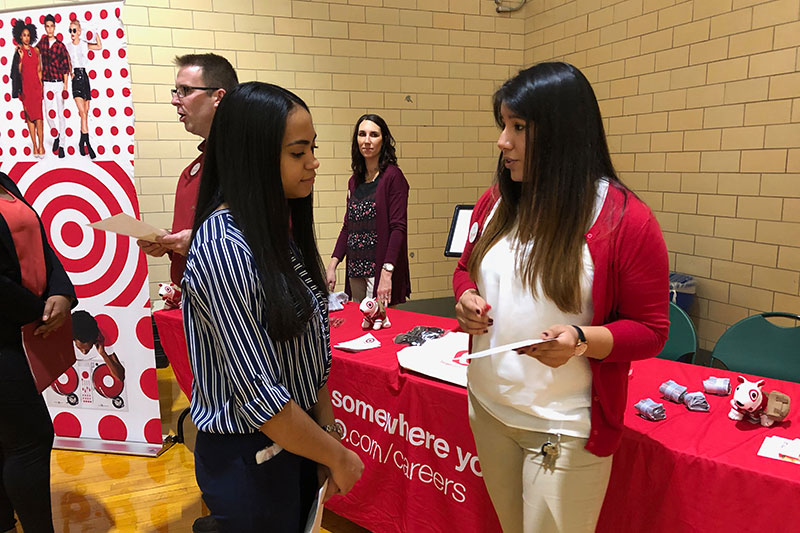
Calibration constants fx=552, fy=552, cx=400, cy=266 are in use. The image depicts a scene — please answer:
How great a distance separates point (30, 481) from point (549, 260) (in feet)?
6.83

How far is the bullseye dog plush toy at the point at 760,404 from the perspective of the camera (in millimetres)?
1581

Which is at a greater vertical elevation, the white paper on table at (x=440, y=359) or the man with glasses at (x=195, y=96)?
the man with glasses at (x=195, y=96)

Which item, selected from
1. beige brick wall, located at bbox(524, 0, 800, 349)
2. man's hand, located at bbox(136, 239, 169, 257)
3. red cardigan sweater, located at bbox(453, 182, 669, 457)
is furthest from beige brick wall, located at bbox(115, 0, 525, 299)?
red cardigan sweater, located at bbox(453, 182, 669, 457)

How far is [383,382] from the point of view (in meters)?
2.17

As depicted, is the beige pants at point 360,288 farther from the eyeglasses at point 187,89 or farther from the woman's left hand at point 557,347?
Answer: the woman's left hand at point 557,347

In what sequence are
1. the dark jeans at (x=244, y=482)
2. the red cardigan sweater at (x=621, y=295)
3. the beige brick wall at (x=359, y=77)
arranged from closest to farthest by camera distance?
the dark jeans at (x=244, y=482) < the red cardigan sweater at (x=621, y=295) < the beige brick wall at (x=359, y=77)

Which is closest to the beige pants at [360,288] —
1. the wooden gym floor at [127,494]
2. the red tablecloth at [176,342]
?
the red tablecloth at [176,342]

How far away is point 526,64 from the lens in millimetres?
6027

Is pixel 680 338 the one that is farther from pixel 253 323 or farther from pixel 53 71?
pixel 53 71

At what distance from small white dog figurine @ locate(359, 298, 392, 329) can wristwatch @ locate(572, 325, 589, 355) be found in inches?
58.5

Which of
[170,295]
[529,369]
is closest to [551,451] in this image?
[529,369]

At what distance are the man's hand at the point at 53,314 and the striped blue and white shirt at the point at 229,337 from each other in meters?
1.48

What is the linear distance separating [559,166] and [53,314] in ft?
6.64

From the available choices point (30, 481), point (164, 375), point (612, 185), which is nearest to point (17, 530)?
point (30, 481)
